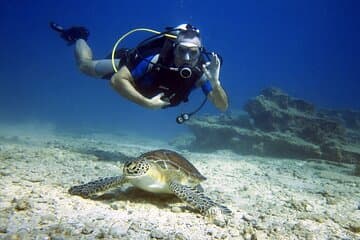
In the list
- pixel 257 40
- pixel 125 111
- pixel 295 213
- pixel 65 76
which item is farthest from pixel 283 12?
pixel 295 213

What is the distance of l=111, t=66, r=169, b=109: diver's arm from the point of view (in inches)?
235

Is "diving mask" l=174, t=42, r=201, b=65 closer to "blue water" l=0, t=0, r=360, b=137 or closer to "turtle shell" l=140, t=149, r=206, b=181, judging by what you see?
"turtle shell" l=140, t=149, r=206, b=181

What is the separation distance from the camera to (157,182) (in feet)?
13.6

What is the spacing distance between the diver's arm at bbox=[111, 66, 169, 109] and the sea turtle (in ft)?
4.81

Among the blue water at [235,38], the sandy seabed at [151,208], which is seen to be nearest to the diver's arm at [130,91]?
the sandy seabed at [151,208]

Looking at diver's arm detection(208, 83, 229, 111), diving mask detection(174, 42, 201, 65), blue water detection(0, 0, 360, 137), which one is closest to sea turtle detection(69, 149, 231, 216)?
diving mask detection(174, 42, 201, 65)

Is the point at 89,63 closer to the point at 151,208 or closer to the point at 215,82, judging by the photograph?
the point at 215,82

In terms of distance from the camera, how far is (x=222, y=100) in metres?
6.91

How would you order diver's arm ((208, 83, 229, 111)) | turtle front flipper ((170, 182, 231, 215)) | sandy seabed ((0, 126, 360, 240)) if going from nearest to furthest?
sandy seabed ((0, 126, 360, 240)) < turtle front flipper ((170, 182, 231, 215)) < diver's arm ((208, 83, 229, 111))

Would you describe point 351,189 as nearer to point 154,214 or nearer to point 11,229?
point 154,214

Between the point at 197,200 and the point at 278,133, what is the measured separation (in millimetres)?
9681

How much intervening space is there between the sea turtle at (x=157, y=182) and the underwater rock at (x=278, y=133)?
27.1 ft

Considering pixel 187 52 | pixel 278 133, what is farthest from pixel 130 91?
pixel 278 133

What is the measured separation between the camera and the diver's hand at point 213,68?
5875 millimetres
